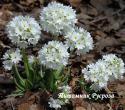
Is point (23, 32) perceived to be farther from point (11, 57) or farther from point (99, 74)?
point (99, 74)

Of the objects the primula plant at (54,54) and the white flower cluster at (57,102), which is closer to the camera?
the primula plant at (54,54)

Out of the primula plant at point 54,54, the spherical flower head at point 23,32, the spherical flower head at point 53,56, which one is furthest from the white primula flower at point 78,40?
the spherical flower head at point 23,32

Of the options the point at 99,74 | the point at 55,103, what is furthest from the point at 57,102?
the point at 99,74

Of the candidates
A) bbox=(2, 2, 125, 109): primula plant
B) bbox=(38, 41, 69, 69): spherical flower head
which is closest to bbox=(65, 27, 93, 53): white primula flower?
bbox=(2, 2, 125, 109): primula plant

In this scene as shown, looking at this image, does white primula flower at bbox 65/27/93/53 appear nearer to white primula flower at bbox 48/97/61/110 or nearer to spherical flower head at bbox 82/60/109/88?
spherical flower head at bbox 82/60/109/88

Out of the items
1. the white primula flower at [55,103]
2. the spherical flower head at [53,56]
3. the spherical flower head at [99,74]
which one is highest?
the spherical flower head at [53,56]

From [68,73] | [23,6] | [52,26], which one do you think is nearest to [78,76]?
[68,73]

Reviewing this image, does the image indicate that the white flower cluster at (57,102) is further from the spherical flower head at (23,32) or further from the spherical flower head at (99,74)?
the spherical flower head at (23,32)
